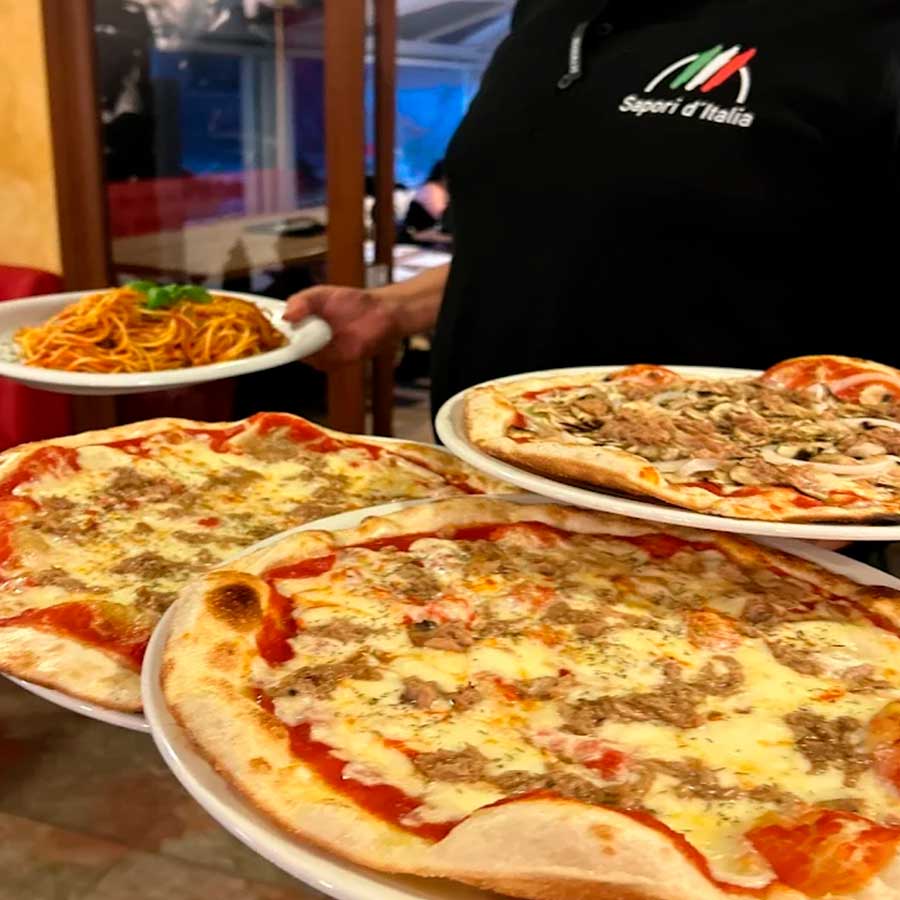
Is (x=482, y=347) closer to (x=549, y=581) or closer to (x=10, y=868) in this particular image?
(x=549, y=581)

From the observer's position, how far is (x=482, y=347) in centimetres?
236

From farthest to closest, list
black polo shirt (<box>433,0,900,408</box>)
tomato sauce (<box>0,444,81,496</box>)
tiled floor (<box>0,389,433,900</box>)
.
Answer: black polo shirt (<box>433,0,900,408</box>), tomato sauce (<box>0,444,81,496</box>), tiled floor (<box>0,389,433,900</box>)

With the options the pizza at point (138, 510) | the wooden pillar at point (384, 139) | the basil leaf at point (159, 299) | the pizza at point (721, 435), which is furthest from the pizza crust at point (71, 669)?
the wooden pillar at point (384, 139)

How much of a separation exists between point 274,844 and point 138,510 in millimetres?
816

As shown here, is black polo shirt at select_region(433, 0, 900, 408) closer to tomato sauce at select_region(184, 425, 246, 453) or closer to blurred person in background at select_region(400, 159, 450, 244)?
tomato sauce at select_region(184, 425, 246, 453)

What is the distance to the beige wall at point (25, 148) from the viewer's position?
4.56m

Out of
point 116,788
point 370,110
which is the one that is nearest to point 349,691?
point 116,788

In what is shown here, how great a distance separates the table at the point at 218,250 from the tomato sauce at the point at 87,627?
13.5ft

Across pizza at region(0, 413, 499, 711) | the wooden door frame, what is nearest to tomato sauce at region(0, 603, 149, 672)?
pizza at region(0, 413, 499, 711)

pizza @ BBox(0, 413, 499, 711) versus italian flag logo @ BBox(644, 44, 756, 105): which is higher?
italian flag logo @ BBox(644, 44, 756, 105)

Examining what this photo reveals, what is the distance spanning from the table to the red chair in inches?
29.8

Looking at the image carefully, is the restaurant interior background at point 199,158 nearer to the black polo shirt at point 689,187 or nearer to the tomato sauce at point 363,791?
the black polo shirt at point 689,187

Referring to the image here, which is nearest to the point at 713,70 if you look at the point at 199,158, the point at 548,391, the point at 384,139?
the point at 548,391

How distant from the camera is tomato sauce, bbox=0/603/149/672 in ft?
3.79
